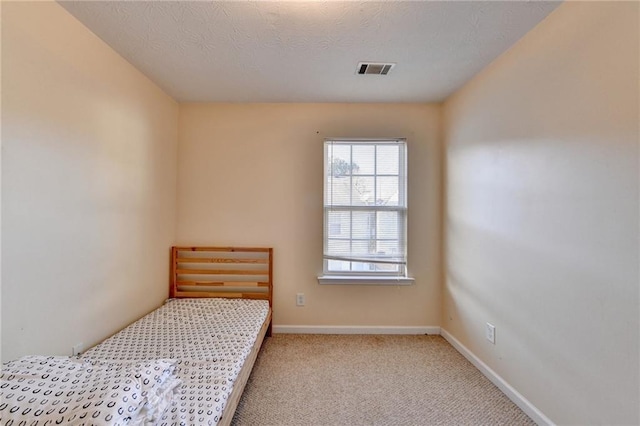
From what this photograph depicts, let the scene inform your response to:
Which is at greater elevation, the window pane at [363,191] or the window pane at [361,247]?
the window pane at [363,191]

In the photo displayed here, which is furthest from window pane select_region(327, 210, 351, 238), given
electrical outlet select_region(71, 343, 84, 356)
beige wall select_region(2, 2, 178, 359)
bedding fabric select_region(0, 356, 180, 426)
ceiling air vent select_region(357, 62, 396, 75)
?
electrical outlet select_region(71, 343, 84, 356)

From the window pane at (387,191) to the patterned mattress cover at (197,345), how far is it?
62.4 inches

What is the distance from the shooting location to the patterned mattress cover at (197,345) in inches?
48.7

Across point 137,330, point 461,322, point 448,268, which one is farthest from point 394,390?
point 137,330

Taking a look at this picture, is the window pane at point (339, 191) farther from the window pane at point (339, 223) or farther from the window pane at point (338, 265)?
the window pane at point (338, 265)

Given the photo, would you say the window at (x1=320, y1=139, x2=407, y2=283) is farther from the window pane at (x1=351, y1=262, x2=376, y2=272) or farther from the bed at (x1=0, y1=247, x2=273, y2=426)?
the bed at (x1=0, y1=247, x2=273, y2=426)

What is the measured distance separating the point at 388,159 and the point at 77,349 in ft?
9.46

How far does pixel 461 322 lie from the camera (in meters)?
2.48

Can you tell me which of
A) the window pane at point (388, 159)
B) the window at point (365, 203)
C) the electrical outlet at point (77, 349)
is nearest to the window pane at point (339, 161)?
the window at point (365, 203)

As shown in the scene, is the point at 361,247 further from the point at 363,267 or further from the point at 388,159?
the point at 388,159

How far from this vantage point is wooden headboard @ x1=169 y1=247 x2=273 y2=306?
278cm

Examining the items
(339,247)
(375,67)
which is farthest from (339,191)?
(375,67)

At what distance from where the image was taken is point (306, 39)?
5.83ft

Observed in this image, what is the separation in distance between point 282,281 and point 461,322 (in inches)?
69.0
